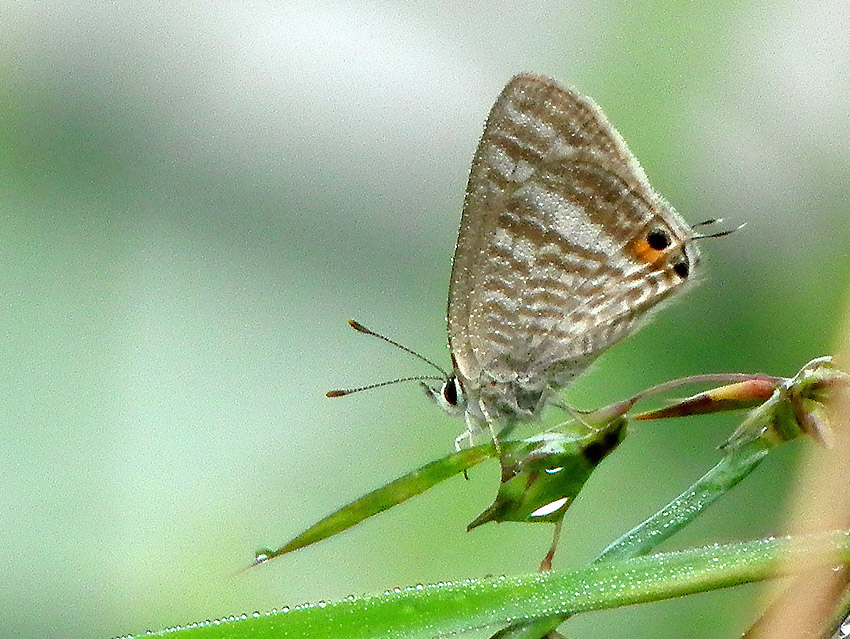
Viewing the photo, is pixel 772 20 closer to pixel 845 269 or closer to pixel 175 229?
pixel 845 269

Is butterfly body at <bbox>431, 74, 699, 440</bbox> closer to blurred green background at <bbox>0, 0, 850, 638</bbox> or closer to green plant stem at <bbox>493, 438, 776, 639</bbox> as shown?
green plant stem at <bbox>493, 438, 776, 639</bbox>

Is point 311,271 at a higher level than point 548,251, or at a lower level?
higher

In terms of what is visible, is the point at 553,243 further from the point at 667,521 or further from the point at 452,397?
the point at 667,521

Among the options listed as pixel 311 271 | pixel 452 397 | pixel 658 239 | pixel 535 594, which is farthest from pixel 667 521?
pixel 311 271

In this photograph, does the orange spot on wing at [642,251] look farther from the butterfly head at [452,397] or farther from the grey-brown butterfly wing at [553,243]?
the butterfly head at [452,397]

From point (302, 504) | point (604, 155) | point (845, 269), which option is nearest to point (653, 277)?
point (604, 155)

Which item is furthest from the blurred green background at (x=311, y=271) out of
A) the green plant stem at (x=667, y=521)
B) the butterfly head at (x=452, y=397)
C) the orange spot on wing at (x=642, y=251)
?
the green plant stem at (x=667, y=521)

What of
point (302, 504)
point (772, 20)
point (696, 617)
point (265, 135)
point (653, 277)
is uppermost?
point (265, 135)
